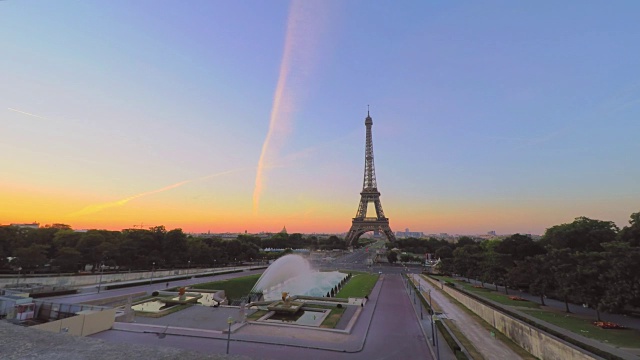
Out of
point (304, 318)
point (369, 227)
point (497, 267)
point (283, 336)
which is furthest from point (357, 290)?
point (369, 227)

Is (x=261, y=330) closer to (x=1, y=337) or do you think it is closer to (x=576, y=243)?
(x=1, y=337)

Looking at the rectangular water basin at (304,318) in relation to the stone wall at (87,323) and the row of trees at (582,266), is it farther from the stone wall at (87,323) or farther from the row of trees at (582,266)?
the row of trees at (582,266)

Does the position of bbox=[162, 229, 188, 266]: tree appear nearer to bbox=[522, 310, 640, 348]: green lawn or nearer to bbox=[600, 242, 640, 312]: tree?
bbox=[522, 310, 640, 348]: green lawn

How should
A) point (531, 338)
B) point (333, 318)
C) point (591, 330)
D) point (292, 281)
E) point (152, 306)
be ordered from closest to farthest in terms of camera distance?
1. point (531, 338)
2. point (591, 330)
3. point (333, 318)
4. point (152, 306)
5. point (292, 281)

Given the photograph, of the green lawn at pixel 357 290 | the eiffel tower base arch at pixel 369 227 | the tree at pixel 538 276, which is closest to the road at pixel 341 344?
the green lawn at pixel 357 290

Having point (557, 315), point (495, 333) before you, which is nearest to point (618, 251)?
point (557, 315)

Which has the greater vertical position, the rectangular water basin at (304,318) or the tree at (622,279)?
the tree at (622,279)

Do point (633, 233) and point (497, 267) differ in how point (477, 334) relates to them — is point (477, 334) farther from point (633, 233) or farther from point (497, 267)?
point (497, 267)
